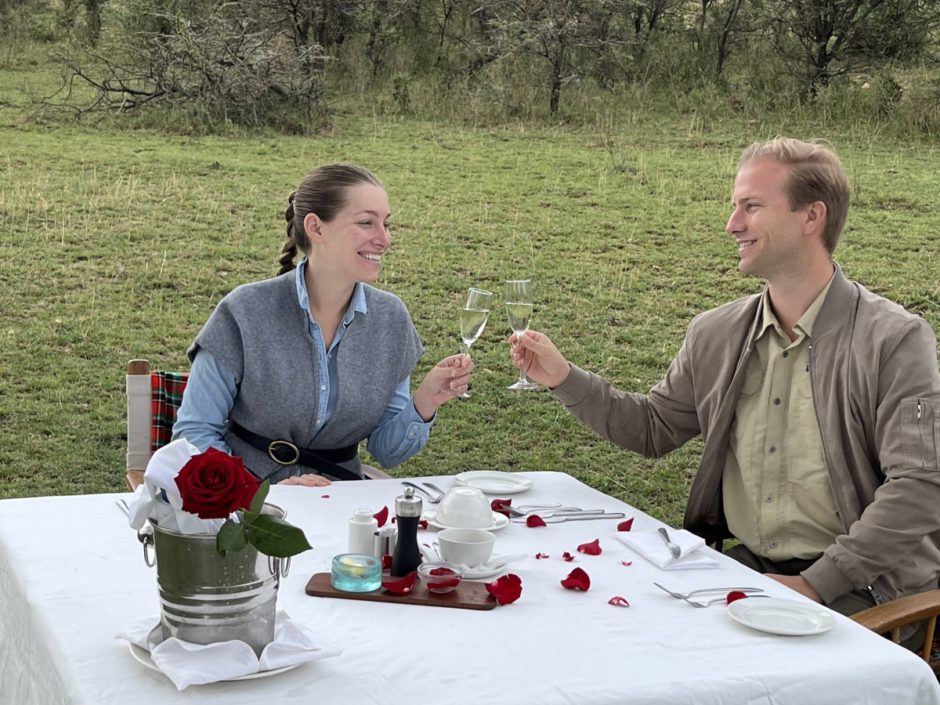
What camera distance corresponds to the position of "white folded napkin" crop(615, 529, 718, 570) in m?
2.33

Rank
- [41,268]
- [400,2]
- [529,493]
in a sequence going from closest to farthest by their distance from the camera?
[529,493] → [41,268] → [400,2]

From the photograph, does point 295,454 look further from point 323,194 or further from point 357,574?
point 357,574

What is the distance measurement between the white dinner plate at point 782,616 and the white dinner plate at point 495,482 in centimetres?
82

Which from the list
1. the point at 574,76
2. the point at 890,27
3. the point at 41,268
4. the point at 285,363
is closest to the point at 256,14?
the point at 574,76

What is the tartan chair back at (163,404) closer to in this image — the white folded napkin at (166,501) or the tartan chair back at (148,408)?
the tartan chair back at (148,408)

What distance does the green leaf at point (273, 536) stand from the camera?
1702 millimetres

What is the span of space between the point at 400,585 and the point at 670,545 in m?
0.58

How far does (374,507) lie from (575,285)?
513cm

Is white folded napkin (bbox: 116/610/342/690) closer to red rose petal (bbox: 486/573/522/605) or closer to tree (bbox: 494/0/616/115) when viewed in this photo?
red rose petal (bbox: 486/573/522/605)

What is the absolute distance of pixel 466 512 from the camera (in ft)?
7.79

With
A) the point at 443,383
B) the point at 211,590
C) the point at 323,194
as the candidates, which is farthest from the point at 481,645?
the point at 323,194

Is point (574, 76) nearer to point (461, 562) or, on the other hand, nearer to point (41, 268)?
point (41, 268)

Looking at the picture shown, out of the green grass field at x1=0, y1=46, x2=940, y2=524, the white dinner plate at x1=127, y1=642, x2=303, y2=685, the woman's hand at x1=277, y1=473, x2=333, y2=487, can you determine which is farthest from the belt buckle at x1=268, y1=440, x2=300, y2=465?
the green grass field at x1=0, y1=46, x2=940, y2=524

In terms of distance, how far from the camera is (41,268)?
7375 mm
